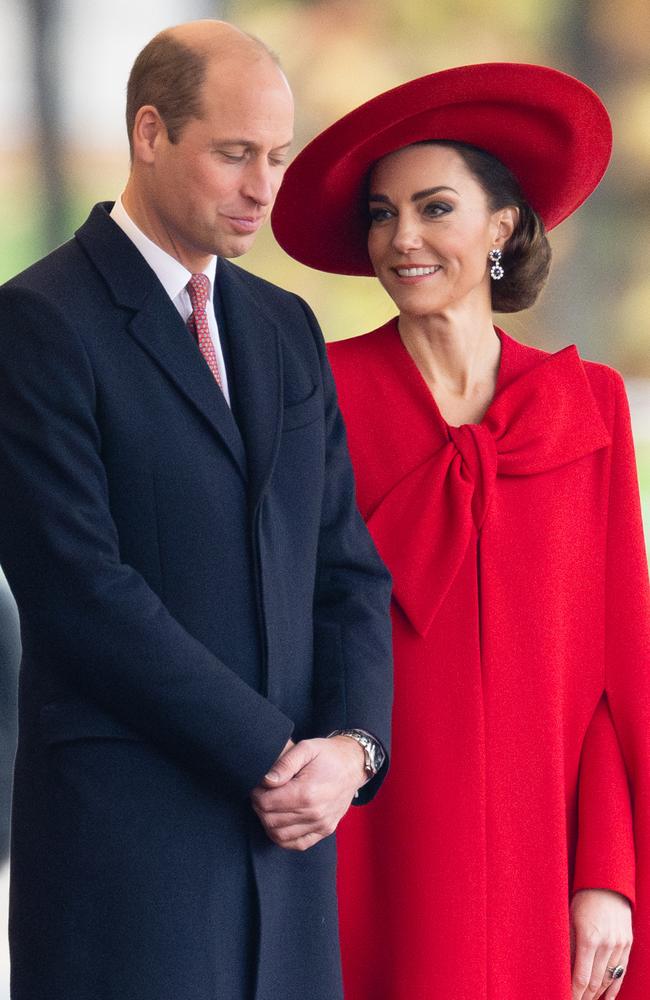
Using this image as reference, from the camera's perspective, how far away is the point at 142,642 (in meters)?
1.34

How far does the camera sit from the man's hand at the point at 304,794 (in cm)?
140

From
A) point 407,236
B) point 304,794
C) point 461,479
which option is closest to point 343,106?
point 407,236

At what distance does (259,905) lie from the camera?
1.45m

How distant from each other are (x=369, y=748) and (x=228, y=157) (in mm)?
632

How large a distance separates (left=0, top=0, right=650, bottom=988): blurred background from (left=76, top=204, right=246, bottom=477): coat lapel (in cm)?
134

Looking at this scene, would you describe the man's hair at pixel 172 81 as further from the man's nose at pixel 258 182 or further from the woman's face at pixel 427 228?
the woman's face at pixel 427 228

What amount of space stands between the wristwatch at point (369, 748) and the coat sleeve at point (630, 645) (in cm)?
43

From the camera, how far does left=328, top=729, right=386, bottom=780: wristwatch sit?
1503mm

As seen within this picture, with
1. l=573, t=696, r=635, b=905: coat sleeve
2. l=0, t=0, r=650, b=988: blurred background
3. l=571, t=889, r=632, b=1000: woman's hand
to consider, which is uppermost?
l=0, t=0, r=650, b=988: blurred background

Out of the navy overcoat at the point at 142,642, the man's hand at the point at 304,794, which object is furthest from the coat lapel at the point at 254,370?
the man's hand at the point at 304,794

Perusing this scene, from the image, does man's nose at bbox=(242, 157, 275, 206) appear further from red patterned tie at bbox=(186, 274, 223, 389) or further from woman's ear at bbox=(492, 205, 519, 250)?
woman's ear at bbox=(492, 205, 519, 250)

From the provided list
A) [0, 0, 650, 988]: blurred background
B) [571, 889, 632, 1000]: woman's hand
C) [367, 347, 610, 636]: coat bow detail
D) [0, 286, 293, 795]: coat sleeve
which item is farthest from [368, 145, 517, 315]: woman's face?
[0, 0, 650, 988]: blurred background

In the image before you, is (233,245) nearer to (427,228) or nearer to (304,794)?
(427,228)

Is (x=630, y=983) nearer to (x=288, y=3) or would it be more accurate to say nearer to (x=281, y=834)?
(x=281, y=834)
